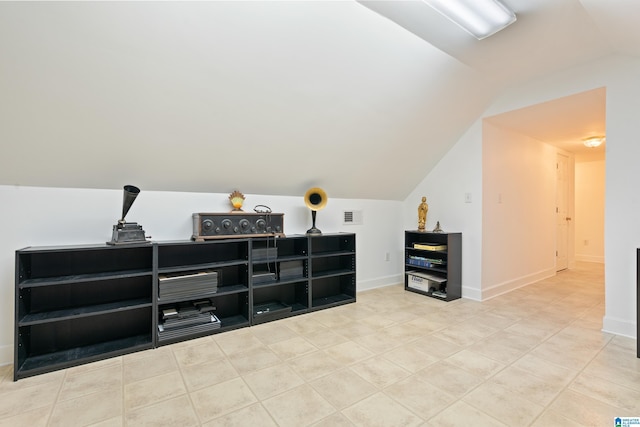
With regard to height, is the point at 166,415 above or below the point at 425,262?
below

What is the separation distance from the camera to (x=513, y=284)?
12.5 ft

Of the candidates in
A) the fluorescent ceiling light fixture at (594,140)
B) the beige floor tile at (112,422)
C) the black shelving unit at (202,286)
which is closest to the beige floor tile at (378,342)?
the black shelving unit at (202,286)

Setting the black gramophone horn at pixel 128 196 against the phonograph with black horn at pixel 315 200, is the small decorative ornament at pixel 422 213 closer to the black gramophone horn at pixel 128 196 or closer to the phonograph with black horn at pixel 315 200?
the phonograph with black horn at pixel 315 200

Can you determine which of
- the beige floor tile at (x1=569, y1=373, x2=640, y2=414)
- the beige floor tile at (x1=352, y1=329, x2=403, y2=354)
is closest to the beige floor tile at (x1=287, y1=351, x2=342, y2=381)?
the beige floor tile at (x1=352, y1=329, x2=403, y2=354)

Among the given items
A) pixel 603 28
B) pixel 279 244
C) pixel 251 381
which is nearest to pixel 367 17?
pixel 603 28

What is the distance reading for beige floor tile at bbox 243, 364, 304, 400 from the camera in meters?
1.68

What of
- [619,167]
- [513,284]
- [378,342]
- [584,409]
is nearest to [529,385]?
[584,409]

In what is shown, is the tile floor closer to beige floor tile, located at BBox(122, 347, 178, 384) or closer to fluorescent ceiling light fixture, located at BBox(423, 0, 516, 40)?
beige floor tile, located at BBox(122, 347, 178, 384)

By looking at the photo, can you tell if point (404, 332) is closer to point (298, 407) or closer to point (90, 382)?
point (298, 407)

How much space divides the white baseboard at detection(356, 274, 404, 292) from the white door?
288cm

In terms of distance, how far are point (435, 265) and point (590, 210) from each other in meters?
4.79

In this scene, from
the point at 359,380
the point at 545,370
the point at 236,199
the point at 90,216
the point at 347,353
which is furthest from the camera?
the point at 236,199

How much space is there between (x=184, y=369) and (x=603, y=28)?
3.64 m

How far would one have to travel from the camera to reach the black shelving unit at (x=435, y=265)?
3383mm
